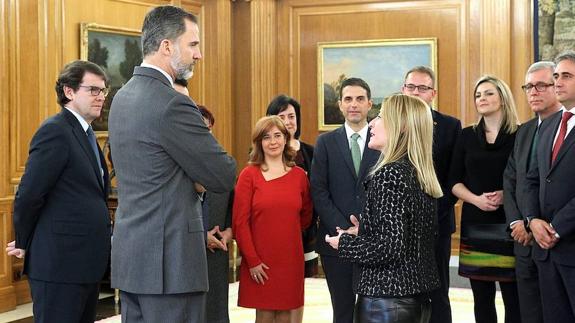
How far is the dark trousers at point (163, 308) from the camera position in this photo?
3277 millimetres

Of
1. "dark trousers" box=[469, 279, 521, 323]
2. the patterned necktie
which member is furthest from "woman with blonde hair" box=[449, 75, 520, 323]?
the patterned necktie

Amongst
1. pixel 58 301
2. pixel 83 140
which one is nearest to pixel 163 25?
pixel 83 140

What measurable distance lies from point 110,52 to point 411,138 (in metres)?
5.85

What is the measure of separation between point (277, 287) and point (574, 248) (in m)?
1.74

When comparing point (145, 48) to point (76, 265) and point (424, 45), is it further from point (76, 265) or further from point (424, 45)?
point (424, 45)

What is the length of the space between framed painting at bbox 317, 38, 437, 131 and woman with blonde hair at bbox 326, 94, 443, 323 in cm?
660

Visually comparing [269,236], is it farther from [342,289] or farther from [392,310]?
[392,310]

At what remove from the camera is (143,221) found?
3.27 meters

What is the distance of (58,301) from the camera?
12.9ft

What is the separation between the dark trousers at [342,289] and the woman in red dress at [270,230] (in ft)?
0.88

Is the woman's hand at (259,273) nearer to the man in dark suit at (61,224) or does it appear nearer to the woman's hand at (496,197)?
the man in dark suit at (61,224)

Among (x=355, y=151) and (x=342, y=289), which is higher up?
(x=355, y=151)

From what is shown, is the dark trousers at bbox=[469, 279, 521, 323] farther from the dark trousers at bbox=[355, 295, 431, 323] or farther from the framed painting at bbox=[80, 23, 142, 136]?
the framed painting at bbox=[80, 23, 142, 136]

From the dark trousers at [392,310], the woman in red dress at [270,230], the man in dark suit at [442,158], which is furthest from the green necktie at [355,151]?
the dark trousers at [392,310]
